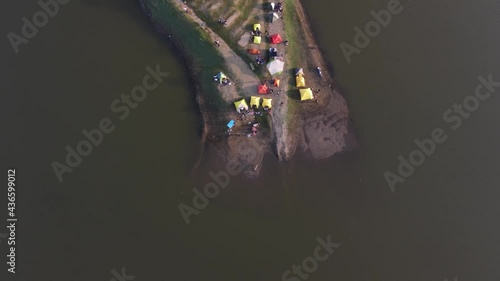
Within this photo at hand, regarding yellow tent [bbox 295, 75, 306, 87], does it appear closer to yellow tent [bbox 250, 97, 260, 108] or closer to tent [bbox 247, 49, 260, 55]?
yellow tent [bbox 250, 97, 260, 108]

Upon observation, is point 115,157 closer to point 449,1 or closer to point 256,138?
point 256,138

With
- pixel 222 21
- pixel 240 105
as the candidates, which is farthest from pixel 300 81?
pixel 222 21

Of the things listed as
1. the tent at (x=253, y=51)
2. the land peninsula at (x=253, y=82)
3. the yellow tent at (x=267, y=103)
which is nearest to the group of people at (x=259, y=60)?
the land peninsula at (x=253, y=82)

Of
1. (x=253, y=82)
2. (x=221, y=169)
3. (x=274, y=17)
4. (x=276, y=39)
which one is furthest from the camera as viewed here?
(x=274, y=17)

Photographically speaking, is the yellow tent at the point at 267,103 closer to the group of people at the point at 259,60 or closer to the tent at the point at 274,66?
the tent at the point at 274,66

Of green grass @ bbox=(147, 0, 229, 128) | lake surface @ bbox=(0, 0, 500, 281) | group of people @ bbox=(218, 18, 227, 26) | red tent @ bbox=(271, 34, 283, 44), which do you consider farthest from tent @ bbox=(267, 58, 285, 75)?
group of people @ bbox=(218, 18, 227, 26)

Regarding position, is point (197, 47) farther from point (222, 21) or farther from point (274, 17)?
point (274, 17)

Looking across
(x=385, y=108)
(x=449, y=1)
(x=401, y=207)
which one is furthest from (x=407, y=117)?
(x=449, y=1)
